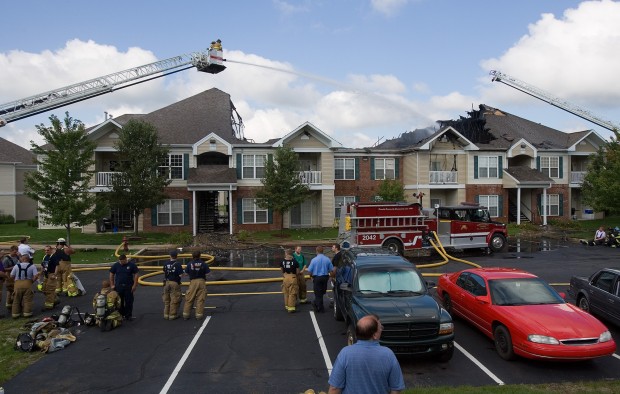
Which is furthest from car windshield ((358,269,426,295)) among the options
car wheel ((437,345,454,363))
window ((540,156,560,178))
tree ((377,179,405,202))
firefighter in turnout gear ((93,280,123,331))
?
window ((540,156,560,178))

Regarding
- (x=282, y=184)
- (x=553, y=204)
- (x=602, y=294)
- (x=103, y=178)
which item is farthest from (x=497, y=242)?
(x=103, y=178)

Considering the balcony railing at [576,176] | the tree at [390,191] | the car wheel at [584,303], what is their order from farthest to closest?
the balcony railing at [576,176]
the tree at [390,191]
the car wheel at [584,303]

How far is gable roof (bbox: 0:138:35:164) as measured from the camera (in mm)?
42844

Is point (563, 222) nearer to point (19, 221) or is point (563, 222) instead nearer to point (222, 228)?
point (222, 228)

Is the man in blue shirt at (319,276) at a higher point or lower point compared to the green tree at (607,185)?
lower

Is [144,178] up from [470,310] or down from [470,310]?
up

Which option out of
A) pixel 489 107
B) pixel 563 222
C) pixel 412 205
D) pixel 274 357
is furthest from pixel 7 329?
pixel 489 107

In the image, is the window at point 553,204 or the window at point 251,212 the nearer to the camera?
the window at point 251,212

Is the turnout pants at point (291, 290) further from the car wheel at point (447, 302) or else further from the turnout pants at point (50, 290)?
the turnout pants at point (50, 290)

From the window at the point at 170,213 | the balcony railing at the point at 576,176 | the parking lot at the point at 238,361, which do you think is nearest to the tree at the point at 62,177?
the window at the point at 170,213

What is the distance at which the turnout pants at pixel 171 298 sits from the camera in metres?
11.0

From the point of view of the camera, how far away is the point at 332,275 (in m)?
11.4

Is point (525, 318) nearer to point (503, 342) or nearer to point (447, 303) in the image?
point (503, 342)

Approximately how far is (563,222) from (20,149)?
5230cm
